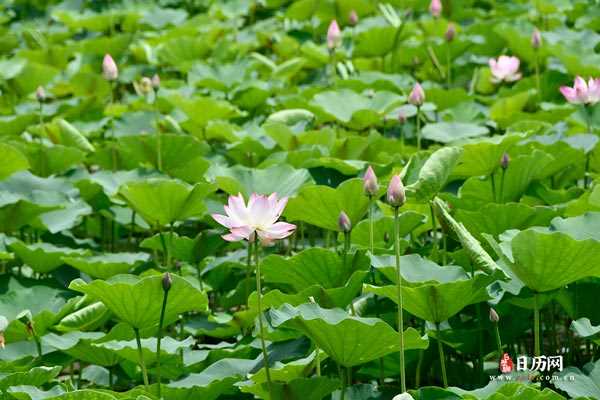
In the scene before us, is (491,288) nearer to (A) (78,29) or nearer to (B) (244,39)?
(B) (244,39)

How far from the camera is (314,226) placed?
278cm

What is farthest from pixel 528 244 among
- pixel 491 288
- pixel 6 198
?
pixel 6 198

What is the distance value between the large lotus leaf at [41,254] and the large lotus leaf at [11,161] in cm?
31

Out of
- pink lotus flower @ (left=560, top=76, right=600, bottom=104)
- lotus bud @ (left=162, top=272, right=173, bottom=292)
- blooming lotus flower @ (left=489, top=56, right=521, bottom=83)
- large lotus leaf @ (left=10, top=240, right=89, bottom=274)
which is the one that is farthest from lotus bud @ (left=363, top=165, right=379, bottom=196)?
blooming lotus flower @ (left=489, top=56, right=521, bottom=83)

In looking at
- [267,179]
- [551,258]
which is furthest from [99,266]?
[551,258]

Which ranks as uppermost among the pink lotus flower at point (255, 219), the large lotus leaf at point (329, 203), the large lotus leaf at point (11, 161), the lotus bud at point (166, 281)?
the pink lotus flower at point (255, 219)

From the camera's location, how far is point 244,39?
473cm

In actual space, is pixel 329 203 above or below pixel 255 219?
below

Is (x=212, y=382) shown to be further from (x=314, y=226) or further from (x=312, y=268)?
(x=314, y=226)

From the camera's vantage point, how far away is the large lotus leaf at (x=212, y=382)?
173 centimetres

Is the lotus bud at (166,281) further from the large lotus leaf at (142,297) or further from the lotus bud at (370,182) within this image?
the lotus bud at (370,182)

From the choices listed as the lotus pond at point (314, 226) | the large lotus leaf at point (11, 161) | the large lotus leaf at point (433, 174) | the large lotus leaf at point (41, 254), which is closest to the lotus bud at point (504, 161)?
the lotus pond at point (314, 226)

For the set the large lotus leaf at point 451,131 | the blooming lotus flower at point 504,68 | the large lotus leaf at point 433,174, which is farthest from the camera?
the blooming lotus flower at point 504,68

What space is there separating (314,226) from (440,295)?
1120 mm
